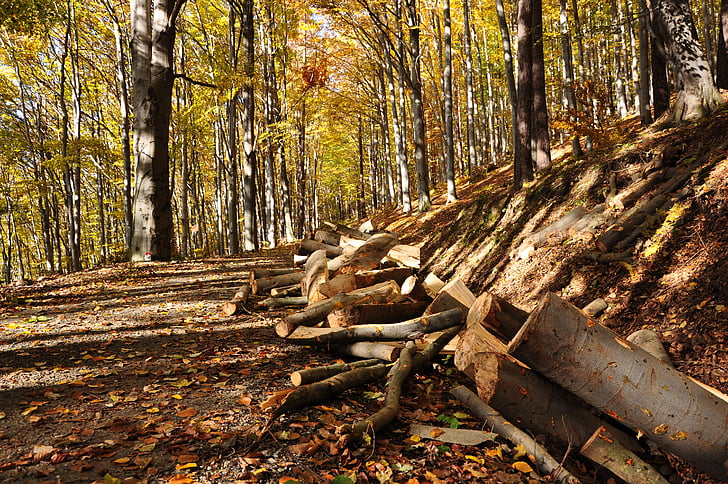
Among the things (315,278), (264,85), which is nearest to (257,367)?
(315,278)

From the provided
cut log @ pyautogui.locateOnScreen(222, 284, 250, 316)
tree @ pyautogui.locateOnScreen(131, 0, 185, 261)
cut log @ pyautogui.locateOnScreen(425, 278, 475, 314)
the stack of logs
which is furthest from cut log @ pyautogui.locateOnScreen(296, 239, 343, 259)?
the stack of logs

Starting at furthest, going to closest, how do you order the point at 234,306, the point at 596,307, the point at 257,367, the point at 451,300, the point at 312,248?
the point at 312,248 < the point at 234,306 < the point at 451,300 < the point at 596,307 < the point at 257,367

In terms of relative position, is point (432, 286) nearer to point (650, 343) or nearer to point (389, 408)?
point (650, 343)

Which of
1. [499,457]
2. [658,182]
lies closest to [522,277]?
[658,182]

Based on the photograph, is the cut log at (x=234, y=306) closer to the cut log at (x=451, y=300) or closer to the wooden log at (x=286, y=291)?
the wooden log at (x=286, y=291)

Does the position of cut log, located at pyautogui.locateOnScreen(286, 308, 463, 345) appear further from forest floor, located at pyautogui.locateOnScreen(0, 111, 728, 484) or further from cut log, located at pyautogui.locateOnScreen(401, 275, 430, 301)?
cut log, located at pyautogui.locateOnScreen(401, 275, 430, 301)

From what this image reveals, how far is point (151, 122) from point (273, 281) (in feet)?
18.4

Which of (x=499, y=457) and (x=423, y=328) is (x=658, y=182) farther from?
(x=499, y=457)

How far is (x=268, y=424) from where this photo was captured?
278 cm

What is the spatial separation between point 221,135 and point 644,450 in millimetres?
22838

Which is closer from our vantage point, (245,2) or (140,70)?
(140,70)

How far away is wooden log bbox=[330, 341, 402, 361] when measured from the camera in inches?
159

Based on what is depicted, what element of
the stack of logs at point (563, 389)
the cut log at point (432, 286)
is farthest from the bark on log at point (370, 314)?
the cut log at point (432, 286)

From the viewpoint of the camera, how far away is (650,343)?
3.64m
